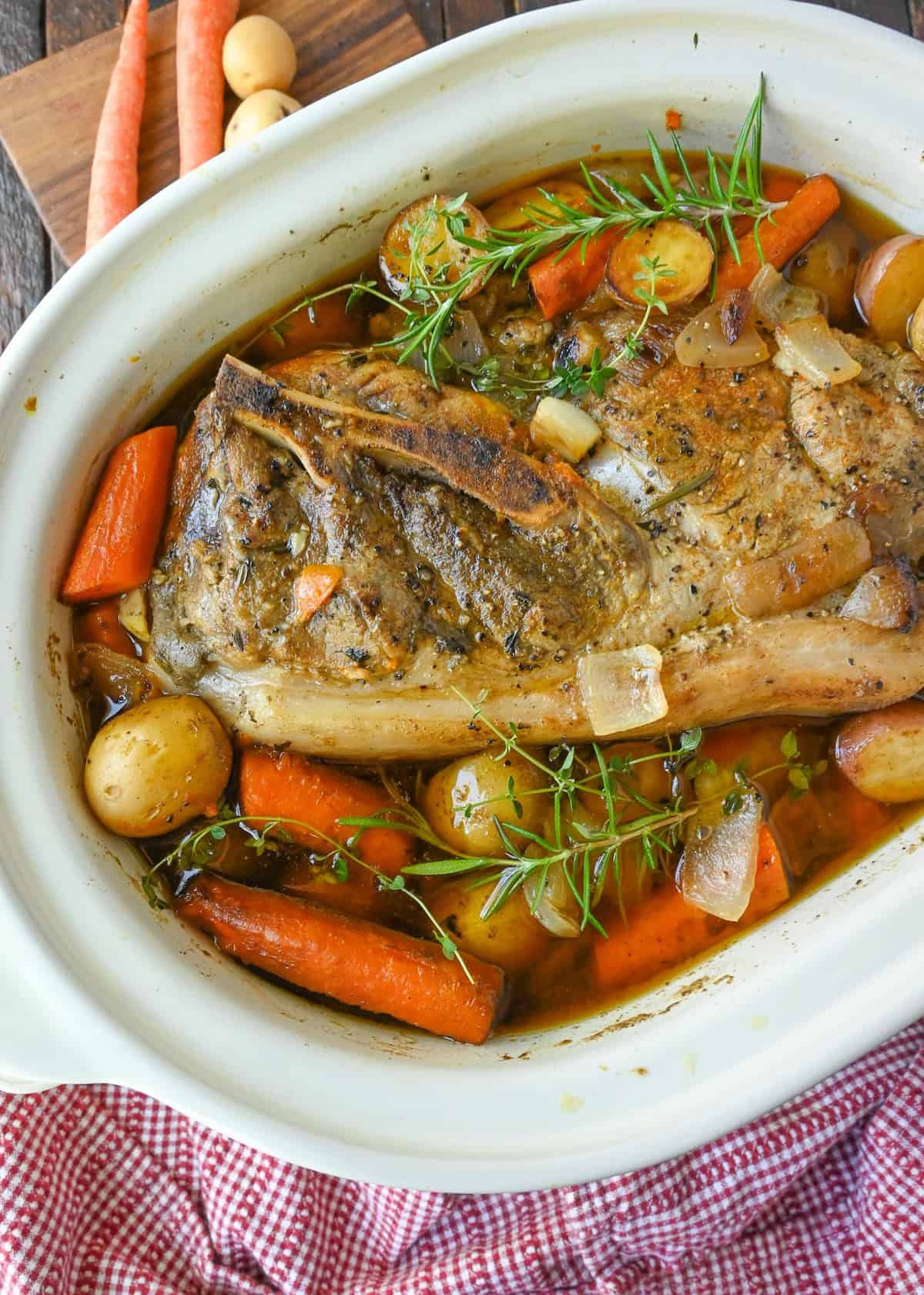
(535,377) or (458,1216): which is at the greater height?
(535,377)

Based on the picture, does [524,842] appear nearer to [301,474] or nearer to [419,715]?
[419,715]

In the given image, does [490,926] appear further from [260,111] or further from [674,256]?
[260,111]

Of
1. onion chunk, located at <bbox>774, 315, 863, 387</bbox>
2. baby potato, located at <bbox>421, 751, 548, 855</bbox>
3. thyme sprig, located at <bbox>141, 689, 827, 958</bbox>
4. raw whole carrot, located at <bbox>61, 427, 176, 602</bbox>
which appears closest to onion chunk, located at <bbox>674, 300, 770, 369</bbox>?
onion chunk, located at <bbox>774, 315, 863, 387</bbox>

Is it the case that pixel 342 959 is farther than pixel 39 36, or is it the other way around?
pixel 39 36

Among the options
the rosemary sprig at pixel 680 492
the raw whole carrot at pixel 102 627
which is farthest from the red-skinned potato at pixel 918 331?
the raw whole carrot at pixel 102 627

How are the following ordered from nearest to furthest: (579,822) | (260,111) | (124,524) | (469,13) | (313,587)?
(313,587), (124,524), (579,822), (260,111), (469,13)

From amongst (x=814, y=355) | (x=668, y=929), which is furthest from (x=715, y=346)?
(x=668, y=929)

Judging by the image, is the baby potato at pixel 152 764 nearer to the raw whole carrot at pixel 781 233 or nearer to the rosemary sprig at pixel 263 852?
the rosemary sprig at pixel 263 852

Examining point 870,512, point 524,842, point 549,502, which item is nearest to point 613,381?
point 549,502

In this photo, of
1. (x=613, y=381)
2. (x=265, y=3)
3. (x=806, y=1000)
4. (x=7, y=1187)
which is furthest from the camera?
(x=265, y=3)
